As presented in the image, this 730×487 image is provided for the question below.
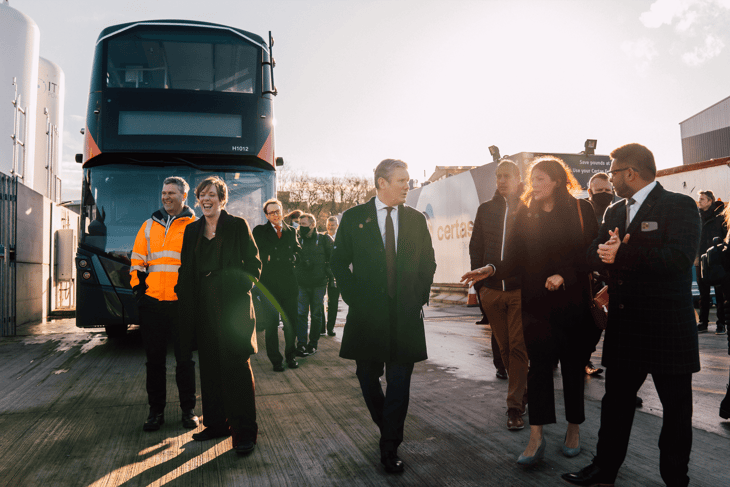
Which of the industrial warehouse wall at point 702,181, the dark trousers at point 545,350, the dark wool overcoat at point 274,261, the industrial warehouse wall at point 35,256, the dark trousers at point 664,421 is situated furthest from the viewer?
the industrial warehouse wall at point 702,181

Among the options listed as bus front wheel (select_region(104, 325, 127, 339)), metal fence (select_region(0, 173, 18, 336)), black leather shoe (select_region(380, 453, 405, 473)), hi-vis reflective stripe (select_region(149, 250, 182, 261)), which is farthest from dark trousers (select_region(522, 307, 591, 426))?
metal fence (select_region(0, 173, 18, 336))

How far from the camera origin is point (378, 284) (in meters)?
3.19

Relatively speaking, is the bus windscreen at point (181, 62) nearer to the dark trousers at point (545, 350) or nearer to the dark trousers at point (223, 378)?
the dark trousers at point (223, 378)

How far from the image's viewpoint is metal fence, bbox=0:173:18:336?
8969 millimetres

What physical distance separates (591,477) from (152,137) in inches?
248

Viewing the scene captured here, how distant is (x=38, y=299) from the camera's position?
10836 mm

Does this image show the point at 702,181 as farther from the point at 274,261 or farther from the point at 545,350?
the point at 545,350

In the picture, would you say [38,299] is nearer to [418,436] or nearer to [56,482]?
[56,482]

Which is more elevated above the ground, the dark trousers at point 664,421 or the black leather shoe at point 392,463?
the dark trousers at point 664,421

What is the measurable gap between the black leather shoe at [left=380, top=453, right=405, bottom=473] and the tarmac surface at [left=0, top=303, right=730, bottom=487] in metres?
0.04

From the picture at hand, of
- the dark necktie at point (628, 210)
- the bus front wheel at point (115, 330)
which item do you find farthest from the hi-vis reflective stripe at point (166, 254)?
the bus front wheel at point (115, 330)

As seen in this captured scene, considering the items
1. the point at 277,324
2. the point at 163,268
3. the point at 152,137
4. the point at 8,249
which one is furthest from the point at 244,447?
the point at 8,249

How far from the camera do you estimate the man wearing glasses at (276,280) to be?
5.95m

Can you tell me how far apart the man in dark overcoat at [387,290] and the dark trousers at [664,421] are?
1.05 meters
